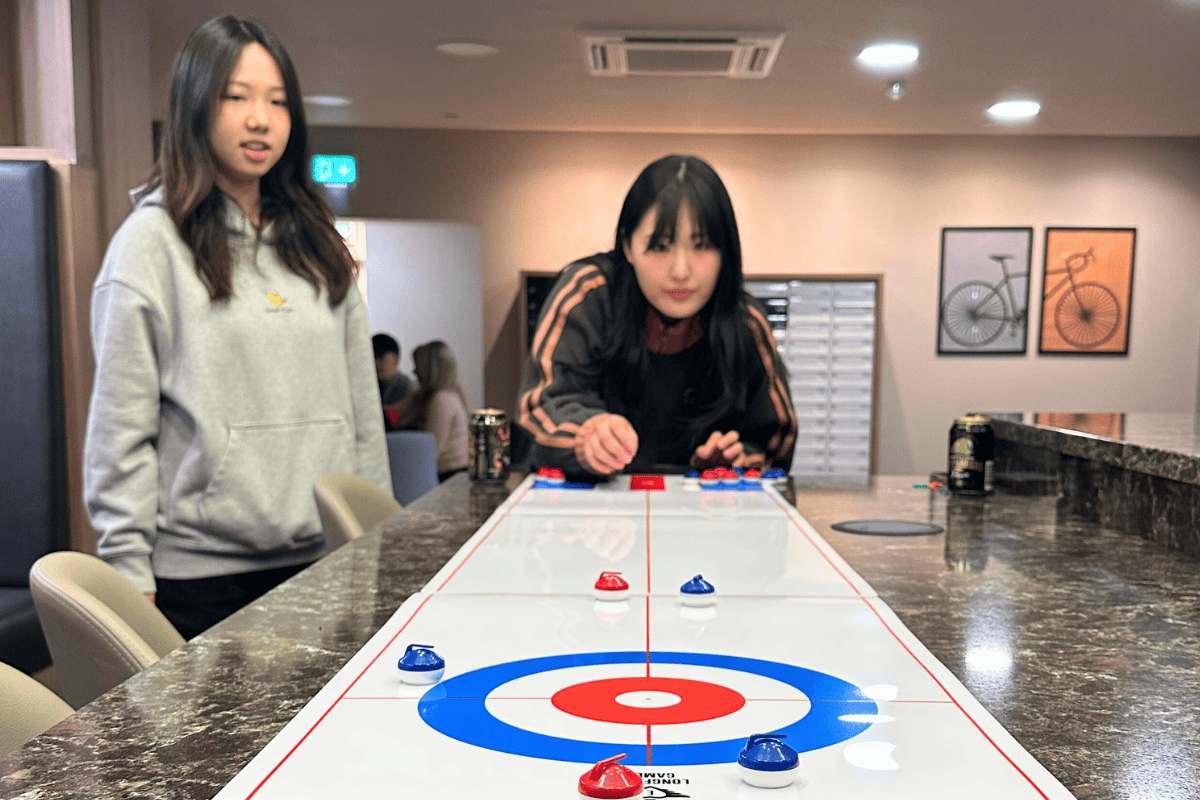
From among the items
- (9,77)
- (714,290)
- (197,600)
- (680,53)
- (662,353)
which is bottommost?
(197,600)

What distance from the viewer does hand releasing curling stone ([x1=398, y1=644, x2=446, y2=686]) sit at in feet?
2.72

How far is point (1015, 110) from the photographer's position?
5504mm

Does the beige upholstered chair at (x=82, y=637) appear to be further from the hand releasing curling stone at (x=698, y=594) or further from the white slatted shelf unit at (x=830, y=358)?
the white slatted shelf unit at (x=830, y=358)

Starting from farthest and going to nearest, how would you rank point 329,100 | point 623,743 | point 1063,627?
point 329,100 → point 1063,627 → point 623,743

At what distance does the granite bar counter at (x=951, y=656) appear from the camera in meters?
0.69

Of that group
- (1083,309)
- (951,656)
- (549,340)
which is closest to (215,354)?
(549,340)

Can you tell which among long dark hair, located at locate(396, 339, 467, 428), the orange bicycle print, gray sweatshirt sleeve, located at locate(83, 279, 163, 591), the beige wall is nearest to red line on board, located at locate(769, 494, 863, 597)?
gray sweatshirt sleeve, located at locate(83, 279, 163, 591)

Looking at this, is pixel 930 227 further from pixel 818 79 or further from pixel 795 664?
pixel 795 664

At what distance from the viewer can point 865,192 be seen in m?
6.41

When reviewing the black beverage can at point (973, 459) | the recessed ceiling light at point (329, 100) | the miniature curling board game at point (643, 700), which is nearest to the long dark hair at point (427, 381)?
the recessed ceiling light at point (329, 100)

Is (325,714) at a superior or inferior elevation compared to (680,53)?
inferior

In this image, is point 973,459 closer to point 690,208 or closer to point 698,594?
point 690,208

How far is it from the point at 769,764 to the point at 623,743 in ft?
0.41

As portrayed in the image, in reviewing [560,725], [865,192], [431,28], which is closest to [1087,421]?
[560,725]
